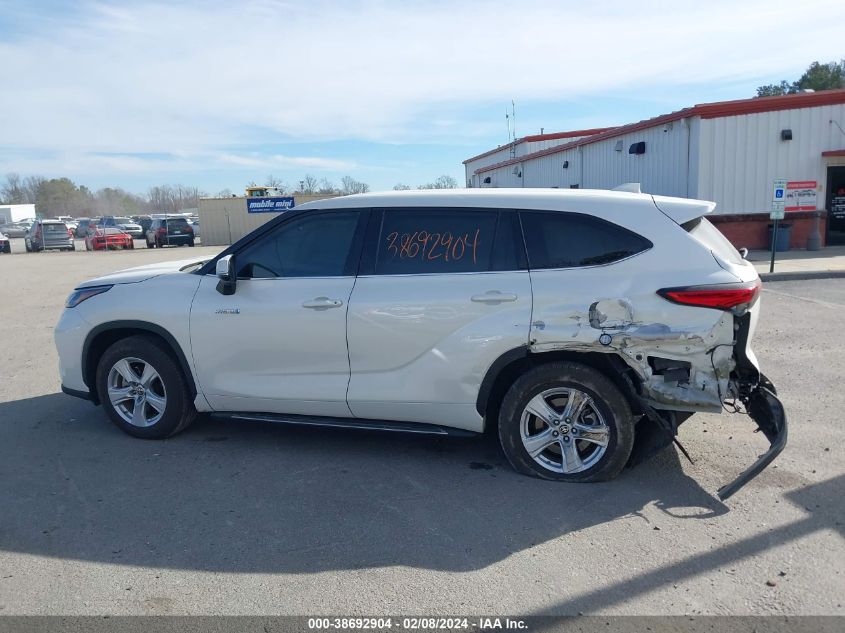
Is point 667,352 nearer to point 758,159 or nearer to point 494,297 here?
point 494,297

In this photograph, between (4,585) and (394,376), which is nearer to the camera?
(4,585)

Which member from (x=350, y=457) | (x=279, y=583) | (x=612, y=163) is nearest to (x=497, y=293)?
(x=350, y=457)

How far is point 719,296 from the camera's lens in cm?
427

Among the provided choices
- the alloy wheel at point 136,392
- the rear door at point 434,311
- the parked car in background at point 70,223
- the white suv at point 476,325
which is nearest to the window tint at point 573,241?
the white suv at point 476,325

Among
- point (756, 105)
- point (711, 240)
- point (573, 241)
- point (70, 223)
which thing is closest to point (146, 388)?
point (573, 241)

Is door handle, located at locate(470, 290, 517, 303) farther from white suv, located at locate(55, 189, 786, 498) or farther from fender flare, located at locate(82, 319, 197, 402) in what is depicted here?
fender flare, located at locate(82, 319, 197, 402)

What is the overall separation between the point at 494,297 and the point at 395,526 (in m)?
1.56

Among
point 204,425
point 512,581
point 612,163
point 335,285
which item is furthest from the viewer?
point 612,163

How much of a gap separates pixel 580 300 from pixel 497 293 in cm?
53

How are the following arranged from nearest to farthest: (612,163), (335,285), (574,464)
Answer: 1. (574,464)
2. (335,285)
3. (612,163)

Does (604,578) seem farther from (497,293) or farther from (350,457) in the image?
(350,457)

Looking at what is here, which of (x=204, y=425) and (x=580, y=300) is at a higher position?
(x=580, y=300)

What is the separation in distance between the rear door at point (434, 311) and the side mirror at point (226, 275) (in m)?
0.94

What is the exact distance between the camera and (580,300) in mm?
4473
